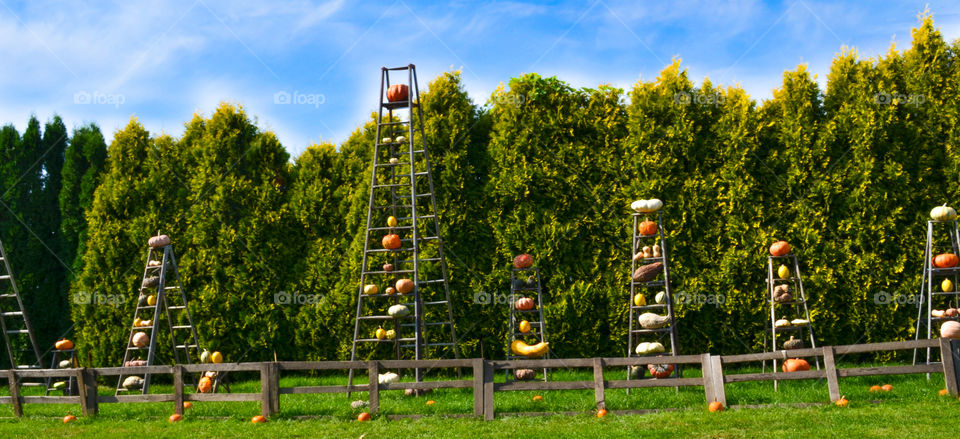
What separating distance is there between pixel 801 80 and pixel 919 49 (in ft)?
5.29

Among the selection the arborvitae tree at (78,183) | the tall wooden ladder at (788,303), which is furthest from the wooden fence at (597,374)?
the arborvitae tree at (78,183)

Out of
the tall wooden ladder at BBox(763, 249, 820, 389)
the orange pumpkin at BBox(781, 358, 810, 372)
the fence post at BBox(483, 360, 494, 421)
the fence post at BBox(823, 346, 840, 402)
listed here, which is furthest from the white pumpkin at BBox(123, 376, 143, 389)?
the fence post at BBox(823, 346, 840, 402)

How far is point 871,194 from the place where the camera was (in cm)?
927

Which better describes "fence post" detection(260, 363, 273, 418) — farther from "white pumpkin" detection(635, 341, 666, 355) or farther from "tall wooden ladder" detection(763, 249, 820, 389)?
"tall wooden ladder" detection(763, 249, 820, 389)

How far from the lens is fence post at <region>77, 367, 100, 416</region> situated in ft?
24.2

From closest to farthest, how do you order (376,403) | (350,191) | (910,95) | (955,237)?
(376,403) < (955,237) < (910,95) < (350,191)

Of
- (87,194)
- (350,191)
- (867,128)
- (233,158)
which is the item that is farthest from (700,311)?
(87,194)

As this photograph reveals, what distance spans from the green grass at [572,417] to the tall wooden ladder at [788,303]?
2.26 feet

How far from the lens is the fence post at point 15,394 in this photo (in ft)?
25.5

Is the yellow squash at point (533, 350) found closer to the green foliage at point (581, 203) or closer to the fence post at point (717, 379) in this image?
the green foliage at point (581, 203)

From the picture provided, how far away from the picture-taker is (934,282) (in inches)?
368

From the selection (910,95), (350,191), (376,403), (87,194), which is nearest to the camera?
(376,403)

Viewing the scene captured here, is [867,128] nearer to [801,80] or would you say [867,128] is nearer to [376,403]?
[801,80]

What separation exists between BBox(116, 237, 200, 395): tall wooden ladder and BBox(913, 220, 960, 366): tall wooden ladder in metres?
9.53
